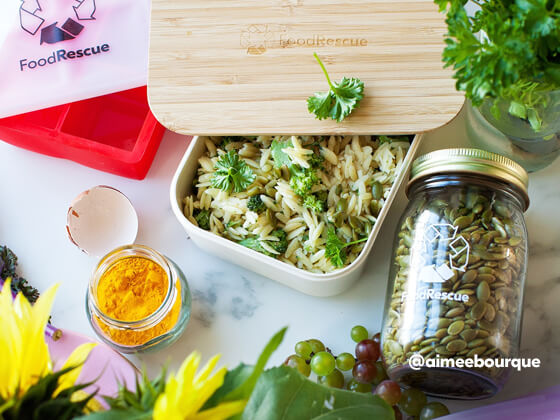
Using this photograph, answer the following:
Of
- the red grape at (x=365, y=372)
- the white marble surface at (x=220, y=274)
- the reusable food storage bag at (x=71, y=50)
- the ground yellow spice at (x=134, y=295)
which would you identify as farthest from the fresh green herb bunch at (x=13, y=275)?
the red grape at (x=365, y=372)

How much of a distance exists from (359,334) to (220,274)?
28 centimetres

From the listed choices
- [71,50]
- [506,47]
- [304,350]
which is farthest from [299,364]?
[71,50]

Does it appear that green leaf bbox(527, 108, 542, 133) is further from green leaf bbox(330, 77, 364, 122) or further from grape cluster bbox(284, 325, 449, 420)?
grape cluster bbox(284, 325, 449, 420)

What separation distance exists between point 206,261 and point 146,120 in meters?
0.29

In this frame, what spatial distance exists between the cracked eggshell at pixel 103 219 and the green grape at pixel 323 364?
0.43 metres

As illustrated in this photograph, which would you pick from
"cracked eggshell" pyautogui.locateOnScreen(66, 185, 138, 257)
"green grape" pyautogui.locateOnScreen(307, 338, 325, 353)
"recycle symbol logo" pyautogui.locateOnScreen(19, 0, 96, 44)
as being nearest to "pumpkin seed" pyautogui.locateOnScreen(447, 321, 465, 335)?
"green grape" pyautogui.locateOnScreen(307, 338, 325, 353)

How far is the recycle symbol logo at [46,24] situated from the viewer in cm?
118

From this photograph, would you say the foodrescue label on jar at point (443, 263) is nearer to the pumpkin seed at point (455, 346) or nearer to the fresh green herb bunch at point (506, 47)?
the pumpkin seed at point (455, 346)

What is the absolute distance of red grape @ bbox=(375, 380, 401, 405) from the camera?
37.7 inches

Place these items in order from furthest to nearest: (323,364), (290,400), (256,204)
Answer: (256,204) → (323,364) → (290,400)

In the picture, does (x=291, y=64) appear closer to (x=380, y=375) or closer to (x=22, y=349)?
(x=380, y=375)

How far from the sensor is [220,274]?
1.17 metres

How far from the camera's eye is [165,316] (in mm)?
1028

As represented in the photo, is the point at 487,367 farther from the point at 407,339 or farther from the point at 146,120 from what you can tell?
the point at 146,120
